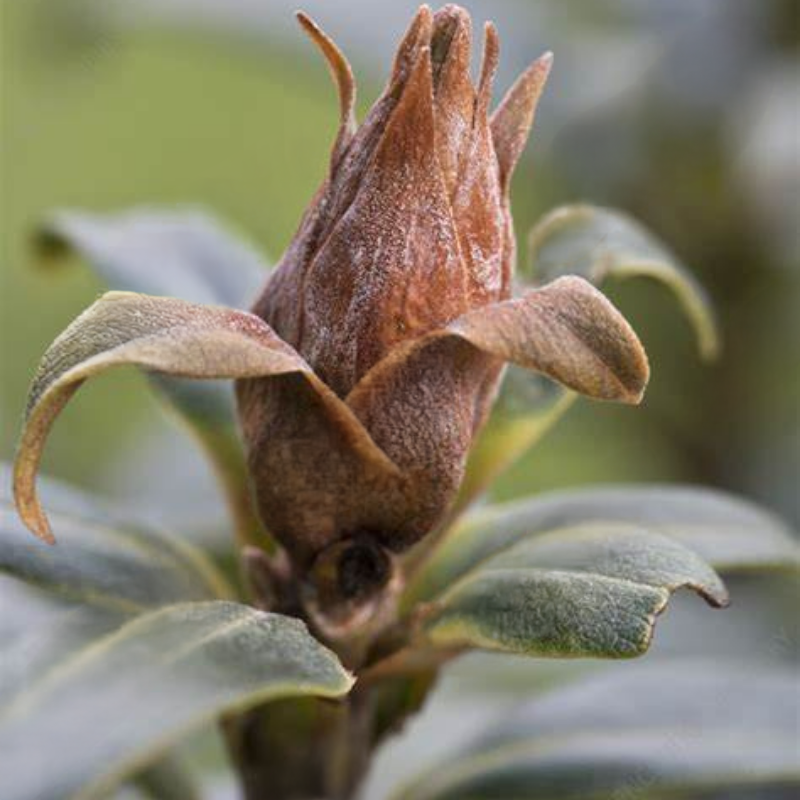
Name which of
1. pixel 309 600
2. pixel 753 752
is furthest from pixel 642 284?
pixel 309 600

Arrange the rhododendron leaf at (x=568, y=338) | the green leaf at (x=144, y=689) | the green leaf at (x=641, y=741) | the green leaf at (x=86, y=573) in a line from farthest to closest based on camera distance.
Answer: the green leaf at (x=641, y=741)
the green leaf at (x=86, y=573)
the rhododendron leaf at (x=568, y=338)
the green leaf at (x=144, y=689)

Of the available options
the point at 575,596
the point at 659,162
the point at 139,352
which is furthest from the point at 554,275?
the point at 659,162

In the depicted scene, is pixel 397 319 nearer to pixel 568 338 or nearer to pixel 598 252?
pixel 568 338

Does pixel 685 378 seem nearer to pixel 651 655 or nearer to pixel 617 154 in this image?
pixel 617 154

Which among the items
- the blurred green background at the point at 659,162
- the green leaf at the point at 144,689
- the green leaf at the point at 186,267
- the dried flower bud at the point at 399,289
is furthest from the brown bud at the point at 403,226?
the blurred green background at the point at 659,162

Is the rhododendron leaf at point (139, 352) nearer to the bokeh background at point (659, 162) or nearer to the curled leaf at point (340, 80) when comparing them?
the curled leaf at point (340, 80)

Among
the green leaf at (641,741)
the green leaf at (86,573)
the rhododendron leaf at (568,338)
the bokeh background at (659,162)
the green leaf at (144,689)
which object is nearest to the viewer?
the green leaf at (144,689)

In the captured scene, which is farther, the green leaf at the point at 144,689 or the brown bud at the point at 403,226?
the brown bud at the point at 403,226
